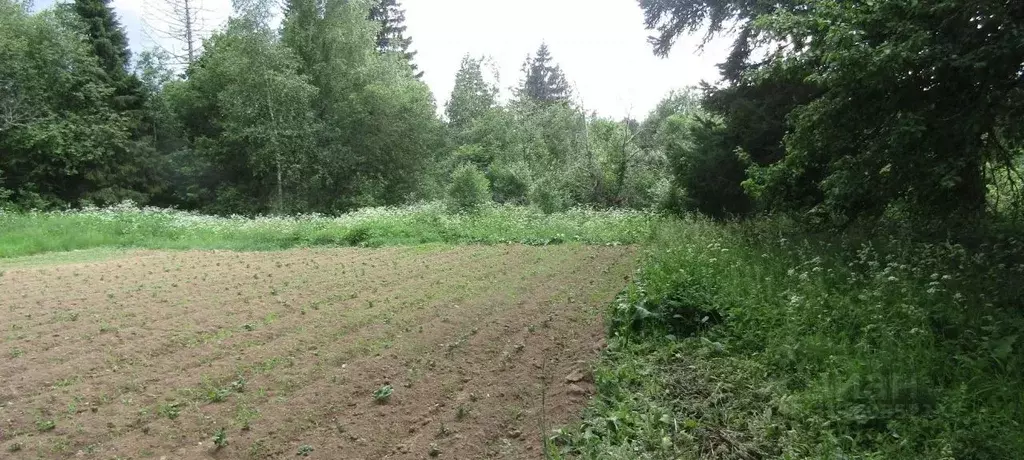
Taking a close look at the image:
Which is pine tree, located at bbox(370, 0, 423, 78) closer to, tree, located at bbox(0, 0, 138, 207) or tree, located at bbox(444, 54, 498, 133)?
tree, located at bbox(444, 54, 498, 133)

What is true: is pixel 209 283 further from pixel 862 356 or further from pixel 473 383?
pixel 862 356

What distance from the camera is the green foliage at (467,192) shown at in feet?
59.0

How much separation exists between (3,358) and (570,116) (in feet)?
82.7

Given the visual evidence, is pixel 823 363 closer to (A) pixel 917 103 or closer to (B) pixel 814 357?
(B) pixel 814 357

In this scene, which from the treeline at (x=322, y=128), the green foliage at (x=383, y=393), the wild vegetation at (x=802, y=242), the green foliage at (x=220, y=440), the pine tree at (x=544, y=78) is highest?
the pine tree at (x=544, y=78)

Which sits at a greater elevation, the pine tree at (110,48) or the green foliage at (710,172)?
the pine tree at (110,48)

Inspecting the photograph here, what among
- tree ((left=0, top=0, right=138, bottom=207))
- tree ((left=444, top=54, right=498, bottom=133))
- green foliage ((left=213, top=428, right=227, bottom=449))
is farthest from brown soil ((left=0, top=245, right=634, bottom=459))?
tree ((left=444, top=54, right=498, bottom=133))

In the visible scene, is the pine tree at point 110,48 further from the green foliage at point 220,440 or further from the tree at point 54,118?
the green foliage at point 220,440

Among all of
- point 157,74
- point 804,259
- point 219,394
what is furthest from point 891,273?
point 157,74

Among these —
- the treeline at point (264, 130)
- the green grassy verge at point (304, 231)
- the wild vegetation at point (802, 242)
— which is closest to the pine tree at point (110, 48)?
the treeline at point (264, 130)

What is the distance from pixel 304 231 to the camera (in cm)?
1420

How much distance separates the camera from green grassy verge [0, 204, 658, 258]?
12.5 metres

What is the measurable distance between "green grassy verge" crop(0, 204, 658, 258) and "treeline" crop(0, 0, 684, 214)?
228 inches

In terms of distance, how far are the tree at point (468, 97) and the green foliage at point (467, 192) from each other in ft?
48.7
